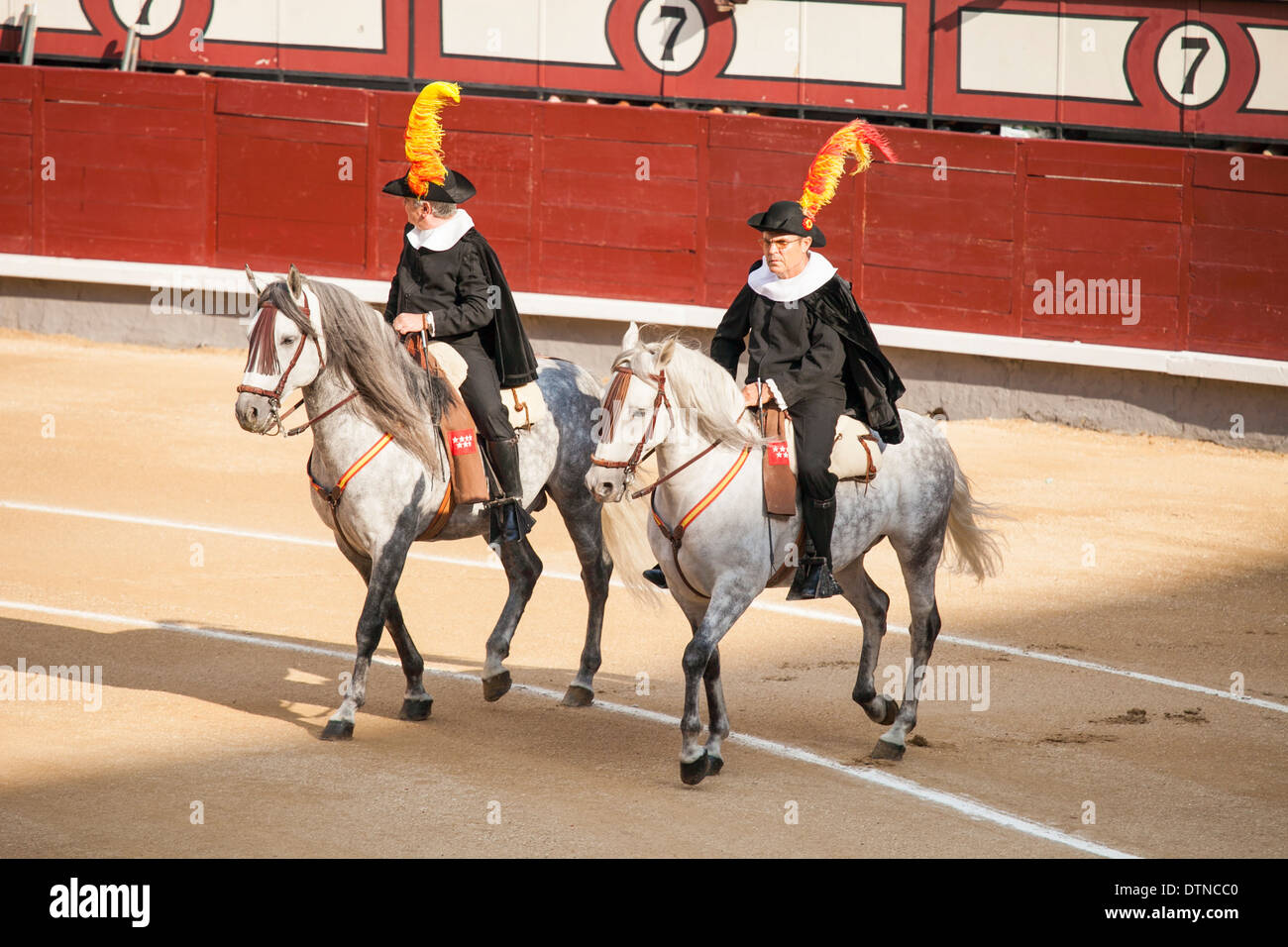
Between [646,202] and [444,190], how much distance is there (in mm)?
9054

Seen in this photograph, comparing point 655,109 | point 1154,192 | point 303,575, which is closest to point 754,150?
point 655,109

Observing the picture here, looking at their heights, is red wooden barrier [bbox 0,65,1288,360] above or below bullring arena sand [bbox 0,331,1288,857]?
above

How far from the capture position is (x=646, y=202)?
16.0 metres

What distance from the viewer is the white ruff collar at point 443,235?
23.5 feet

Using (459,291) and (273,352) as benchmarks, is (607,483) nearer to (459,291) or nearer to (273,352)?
(273,352)

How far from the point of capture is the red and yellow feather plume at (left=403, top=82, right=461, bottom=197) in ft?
23.0

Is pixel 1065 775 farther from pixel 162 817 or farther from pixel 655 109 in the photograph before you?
pixel 655 109

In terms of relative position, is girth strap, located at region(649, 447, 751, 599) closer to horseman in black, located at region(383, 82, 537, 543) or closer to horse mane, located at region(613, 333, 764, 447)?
horse mane, located at region(613, 333, 764, 447)

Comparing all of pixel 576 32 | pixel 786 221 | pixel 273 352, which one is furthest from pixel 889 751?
pixel 576 32

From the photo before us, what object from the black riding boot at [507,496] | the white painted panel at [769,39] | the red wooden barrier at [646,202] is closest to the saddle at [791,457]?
the black riding boot at [507,496]

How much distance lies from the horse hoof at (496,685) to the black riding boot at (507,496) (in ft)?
1.96

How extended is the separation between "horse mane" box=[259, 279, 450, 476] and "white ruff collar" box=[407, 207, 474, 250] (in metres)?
0.49

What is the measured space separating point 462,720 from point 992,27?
10888 mm

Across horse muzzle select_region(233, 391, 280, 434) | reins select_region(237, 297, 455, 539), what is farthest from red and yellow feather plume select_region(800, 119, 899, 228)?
horse muzzle select_region(233, 391, 280, 434)
